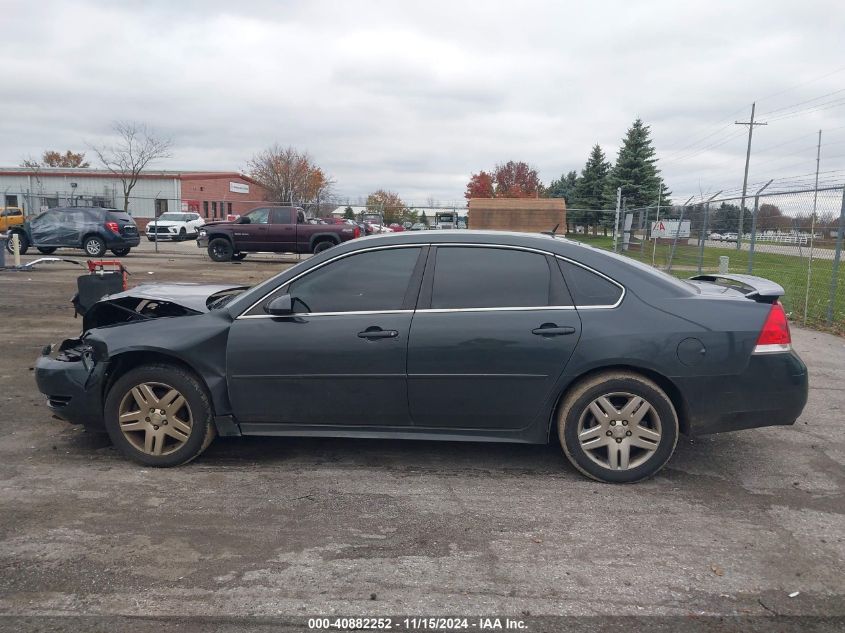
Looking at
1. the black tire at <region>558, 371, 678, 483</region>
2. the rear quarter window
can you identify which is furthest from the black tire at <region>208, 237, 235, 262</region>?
the black tire at <region>558, 371, 678, 483</region>

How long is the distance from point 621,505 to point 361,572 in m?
1.63

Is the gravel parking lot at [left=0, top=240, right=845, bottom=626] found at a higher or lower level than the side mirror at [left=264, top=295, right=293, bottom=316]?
lower

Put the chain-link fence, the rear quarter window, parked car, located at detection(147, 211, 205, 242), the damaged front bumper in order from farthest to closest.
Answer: parked car, located at detection(147, 211, 205, 242) < the chain-link fence < the damaged front bumper < the rear quarter window

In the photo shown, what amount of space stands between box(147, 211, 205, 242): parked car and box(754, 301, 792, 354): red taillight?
115 feet

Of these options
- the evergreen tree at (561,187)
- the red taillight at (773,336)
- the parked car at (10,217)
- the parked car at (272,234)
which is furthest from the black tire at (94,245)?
the evergreen tree at (561,187)

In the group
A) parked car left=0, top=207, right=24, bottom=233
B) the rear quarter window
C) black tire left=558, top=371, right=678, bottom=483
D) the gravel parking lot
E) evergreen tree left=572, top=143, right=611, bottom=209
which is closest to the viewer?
the gravel parking lot

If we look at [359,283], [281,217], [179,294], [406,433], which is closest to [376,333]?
[359,283]

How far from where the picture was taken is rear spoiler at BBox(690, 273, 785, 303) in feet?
14.0

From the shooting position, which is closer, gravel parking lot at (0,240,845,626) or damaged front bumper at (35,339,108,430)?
gravel parking lot at (0,240,845,626)

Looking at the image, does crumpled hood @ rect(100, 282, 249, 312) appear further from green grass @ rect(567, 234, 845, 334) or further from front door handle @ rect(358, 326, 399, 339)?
green grass @ rect(567, 234, 845, 334)

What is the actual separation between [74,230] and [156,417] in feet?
63.5

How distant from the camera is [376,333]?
4.13m

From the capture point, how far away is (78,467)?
14.5 feet

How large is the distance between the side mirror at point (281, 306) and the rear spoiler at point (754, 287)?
2.97m
